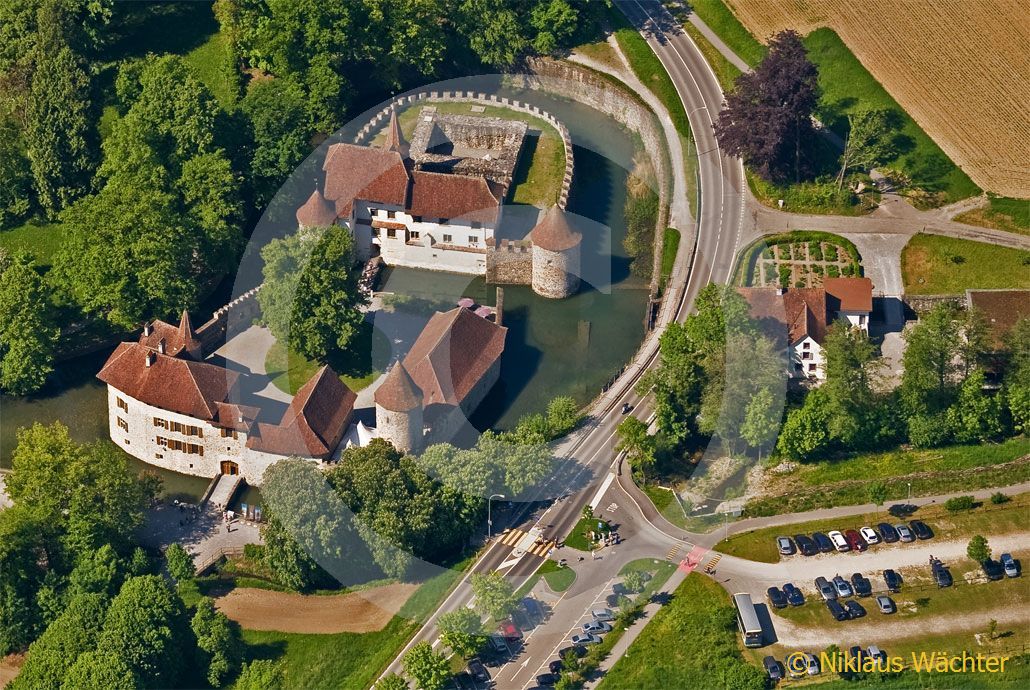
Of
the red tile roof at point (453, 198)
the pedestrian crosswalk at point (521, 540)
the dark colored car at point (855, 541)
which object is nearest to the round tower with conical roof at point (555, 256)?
the red tile roof at point (453, 198)

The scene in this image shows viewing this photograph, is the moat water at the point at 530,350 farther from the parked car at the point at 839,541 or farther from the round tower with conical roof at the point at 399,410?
the parked car at the point at 839,541

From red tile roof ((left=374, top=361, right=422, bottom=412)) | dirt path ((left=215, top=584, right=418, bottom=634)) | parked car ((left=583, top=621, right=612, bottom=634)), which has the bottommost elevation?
dirt path ((left=215, top=584, right=418, bottom=634))

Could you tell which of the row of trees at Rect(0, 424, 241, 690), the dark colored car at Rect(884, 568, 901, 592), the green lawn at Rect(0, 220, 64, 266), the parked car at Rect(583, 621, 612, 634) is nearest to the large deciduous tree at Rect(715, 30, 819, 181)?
the dark colored car at Rect(884, 568, 901, 592)

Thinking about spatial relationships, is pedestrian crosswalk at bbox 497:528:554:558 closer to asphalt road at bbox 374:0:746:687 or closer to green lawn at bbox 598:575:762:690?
asphalt road at bbox 374:0:746:687

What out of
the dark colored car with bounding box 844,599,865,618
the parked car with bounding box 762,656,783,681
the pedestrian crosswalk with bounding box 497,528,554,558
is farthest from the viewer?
the pedestrian crosswalk with bounding box 497,528,554,558

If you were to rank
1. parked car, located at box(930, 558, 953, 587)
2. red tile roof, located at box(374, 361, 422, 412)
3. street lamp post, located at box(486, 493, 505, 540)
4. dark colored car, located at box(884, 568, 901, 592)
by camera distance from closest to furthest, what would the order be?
dark colored car, located at box(884, 568, 901, 592) < parked car, located at box(930, 558, 953, 587) < street lamp post, located at box(486, 493, 505, 540) < red tile roof, located at box(374, 361, 422, 412)

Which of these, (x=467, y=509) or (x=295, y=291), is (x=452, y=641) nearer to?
(x=467, y=509)
